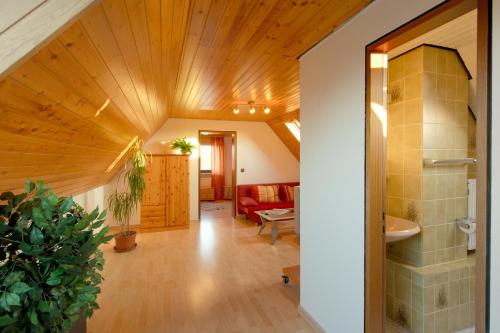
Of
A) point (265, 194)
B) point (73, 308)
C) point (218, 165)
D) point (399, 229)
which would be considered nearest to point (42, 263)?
point (73, 308)

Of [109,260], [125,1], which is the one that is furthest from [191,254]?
[125,1]

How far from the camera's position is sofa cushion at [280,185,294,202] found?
598 cm

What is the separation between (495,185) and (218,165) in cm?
817

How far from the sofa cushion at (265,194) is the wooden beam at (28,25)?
17.0ft

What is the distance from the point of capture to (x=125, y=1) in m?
1.03

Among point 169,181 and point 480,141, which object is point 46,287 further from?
point 169,181

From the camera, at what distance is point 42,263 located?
0.78 meters

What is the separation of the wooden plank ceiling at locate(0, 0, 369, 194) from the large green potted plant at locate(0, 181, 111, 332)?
50cm

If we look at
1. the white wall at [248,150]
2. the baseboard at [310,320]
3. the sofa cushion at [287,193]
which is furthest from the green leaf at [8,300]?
the sofa cushion at [287,193]

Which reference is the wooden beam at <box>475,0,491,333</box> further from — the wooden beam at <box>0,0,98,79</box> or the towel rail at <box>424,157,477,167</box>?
the wooden beam at <box>0,0,98,79</box>

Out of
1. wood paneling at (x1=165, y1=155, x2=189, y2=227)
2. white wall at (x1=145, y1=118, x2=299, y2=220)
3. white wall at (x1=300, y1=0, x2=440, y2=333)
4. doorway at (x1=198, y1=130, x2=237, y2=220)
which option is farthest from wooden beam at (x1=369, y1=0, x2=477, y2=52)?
doorway at (x1=198, y1=130, x2=237, y2=220)

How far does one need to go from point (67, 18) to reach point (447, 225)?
261 centimetres

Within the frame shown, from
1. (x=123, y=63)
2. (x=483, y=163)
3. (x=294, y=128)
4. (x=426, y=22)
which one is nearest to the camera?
(x=483, y=163)

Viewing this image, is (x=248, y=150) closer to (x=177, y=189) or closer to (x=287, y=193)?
(x=287, y=193)
